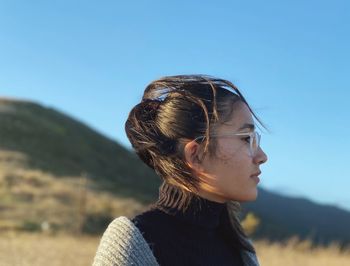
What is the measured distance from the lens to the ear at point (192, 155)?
2.05 m

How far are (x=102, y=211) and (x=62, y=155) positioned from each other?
65.7 ft

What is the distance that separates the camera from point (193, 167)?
→ 2051mm

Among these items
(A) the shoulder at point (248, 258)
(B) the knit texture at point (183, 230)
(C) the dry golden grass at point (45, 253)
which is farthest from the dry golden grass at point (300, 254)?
(B) the knit texture at point (183, 230)

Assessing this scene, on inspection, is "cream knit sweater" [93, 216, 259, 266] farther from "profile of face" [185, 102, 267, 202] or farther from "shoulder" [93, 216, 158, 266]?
"profile of face" [185, 102, 267, 202]

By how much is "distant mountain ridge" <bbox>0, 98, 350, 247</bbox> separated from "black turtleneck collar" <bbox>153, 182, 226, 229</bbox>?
2927 centimetres

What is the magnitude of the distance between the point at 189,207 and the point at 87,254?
1065cm

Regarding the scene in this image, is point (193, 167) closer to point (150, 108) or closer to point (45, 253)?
point (150, 108)

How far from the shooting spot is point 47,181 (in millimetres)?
30734

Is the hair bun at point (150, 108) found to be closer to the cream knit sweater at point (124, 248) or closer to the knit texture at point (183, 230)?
the knit texture at point (183, 230)

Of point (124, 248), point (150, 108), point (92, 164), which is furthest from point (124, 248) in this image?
point (92, 164)

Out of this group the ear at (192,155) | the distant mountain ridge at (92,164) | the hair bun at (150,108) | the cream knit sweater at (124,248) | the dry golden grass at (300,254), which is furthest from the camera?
the distant mountain ridge at (92,164)

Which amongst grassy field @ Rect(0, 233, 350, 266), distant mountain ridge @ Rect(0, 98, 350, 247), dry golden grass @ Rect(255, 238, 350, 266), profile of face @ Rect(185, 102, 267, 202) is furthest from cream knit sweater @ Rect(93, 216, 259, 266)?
distant mountain ridge @ Rect(0, 98, 350, 247)

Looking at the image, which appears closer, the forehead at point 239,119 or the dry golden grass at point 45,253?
the forehead at point 239,119

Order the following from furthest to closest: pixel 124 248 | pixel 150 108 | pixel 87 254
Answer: pixel 87 254
pixel 150 108
pixel 124 248
